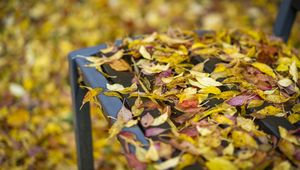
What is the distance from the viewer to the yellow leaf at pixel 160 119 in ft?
2.38

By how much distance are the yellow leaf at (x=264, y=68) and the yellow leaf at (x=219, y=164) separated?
0.36 m

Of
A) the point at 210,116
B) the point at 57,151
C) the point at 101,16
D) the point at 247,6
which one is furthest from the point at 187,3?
the point at 210,116

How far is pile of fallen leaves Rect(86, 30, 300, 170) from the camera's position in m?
0.65

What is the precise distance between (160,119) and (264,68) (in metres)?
0.35

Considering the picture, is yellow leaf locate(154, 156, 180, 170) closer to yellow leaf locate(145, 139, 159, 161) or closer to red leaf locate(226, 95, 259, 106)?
yellow leaf locate(145, 139, 159, 161)

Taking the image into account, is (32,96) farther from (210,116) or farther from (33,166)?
(210,116)

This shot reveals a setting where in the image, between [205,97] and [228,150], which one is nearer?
[228,150]

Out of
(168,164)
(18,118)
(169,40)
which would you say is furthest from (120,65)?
(18,118)

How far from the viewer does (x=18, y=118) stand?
1663 mm

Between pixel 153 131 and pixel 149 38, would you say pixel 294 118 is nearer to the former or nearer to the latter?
pixel 153 131

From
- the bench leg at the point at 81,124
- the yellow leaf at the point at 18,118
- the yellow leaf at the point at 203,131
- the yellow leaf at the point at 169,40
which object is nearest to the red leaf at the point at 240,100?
the yellow leaf at the point at 203,131

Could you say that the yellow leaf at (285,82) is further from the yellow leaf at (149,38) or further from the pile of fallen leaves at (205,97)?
the yellow leaf at (149,38)

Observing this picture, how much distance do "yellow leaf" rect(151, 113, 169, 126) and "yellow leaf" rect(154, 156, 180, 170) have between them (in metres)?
0.11

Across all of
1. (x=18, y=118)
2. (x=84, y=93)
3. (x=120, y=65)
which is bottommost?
(x=18, y=118)
